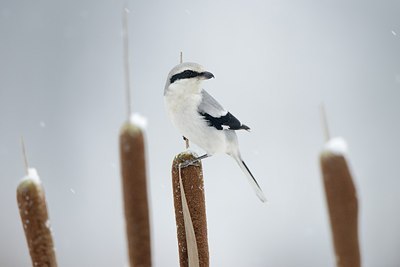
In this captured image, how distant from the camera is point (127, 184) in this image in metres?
0.39

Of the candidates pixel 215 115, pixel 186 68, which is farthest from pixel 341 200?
pixel 215 115

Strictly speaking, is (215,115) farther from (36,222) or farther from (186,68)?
(36,222)

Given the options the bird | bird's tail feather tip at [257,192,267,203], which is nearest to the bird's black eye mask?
the bird

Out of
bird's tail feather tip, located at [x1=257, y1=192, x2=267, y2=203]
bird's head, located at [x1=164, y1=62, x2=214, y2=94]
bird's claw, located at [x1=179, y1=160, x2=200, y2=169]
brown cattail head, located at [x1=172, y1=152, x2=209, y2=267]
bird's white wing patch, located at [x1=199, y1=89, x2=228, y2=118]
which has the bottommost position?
bird's tail feather tip, located at [x1=257, y1=192, x2=267, y2=203]

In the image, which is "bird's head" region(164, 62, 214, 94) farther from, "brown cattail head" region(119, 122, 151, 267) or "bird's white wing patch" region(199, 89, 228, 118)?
"brown cattail head" region(119, 122, 151, 267)

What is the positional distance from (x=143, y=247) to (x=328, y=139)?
143mm

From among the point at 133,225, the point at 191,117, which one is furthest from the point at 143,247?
the point at 191,117

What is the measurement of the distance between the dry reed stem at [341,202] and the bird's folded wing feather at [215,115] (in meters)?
0.46

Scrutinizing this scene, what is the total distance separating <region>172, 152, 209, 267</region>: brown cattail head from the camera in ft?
1.83

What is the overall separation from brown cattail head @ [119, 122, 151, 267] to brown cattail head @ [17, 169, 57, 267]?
83mm

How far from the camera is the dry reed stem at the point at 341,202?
362 millimetres

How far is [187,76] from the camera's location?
0.74 m

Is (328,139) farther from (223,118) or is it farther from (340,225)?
(223,118)

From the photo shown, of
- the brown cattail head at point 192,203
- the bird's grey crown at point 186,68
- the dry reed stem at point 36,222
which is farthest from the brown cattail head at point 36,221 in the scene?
the bird's grey crown at point 186,68
